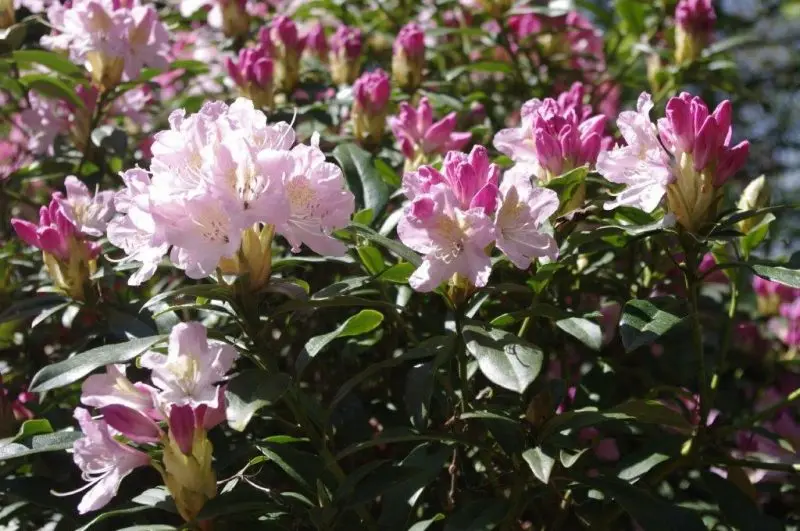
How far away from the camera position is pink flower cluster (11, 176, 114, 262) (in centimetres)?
146

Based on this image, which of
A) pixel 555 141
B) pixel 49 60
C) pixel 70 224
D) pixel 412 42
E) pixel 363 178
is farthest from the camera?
pixel 412 42

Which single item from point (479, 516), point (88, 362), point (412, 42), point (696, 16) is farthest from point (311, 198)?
point (696, 16)

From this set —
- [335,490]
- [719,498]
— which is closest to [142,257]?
[335,490]

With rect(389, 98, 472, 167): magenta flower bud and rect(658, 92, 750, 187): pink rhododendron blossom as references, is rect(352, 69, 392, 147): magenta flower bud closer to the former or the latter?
rect(389, 98, 472, 167): magenta flower bud

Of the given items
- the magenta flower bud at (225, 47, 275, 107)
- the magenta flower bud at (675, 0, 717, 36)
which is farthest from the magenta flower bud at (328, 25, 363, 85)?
the magenta flower bud at (675, 0, 717, 36)

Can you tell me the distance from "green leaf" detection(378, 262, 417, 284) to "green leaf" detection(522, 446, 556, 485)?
29cm

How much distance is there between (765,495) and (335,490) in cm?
108

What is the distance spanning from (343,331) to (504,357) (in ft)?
0.79

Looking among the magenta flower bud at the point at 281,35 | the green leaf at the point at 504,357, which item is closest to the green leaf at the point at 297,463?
the green leaf at the point at 504,357

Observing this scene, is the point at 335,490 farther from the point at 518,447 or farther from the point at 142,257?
the point at 142,257

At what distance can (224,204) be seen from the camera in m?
1.02

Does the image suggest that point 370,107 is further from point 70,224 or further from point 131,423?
point 131,423

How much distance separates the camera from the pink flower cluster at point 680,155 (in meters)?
1.20

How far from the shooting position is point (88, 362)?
1166 mm
